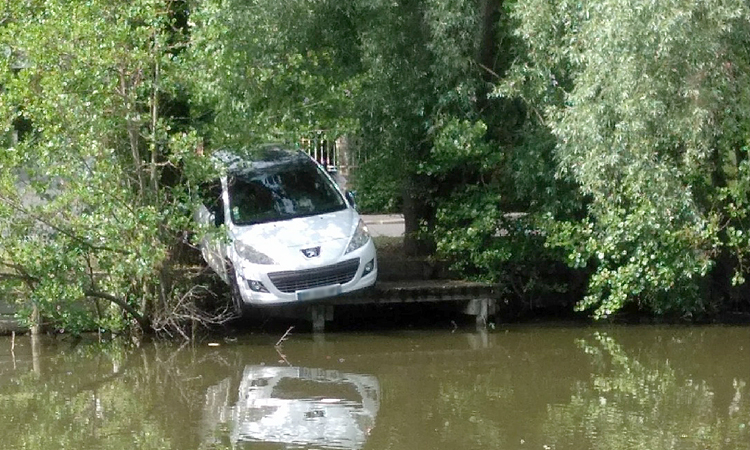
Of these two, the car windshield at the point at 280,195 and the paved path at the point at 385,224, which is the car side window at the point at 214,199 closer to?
the car windshield at the point at 280,195

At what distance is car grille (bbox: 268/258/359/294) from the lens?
12.1 m

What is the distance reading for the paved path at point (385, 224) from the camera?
17344 millimetres

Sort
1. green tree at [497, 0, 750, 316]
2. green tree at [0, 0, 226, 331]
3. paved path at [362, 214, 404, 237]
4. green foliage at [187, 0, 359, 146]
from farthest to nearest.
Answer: paved path at [362, 214, 404, 237]
green foliage at [187, 0, 359, 146]
green tree at [0, 0, 226, 331]
green tree at [497, 0, 750, 316]

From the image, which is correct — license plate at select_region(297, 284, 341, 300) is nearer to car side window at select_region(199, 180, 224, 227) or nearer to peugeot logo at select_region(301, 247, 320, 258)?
peugeot logo at select_region(301, 247, 320, 258)

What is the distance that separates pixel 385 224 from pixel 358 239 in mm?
5828

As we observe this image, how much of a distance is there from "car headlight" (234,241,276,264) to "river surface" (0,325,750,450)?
104 centimetres

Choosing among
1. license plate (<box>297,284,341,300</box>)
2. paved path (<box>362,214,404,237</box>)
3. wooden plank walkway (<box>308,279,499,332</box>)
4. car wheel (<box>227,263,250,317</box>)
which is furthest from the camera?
paved path (<box>362,214,404,237</box>)

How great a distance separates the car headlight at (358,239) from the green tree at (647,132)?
91.2 inches

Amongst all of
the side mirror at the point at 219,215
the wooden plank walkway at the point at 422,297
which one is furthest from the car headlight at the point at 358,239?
the side mirror at the point at 219,215

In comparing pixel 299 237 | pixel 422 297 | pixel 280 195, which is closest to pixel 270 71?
pixel 280 195

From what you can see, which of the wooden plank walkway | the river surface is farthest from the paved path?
the river surface

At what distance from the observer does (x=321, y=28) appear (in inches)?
509

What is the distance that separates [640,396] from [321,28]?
5982 millimetres

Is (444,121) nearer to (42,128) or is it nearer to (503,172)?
(503,172)
